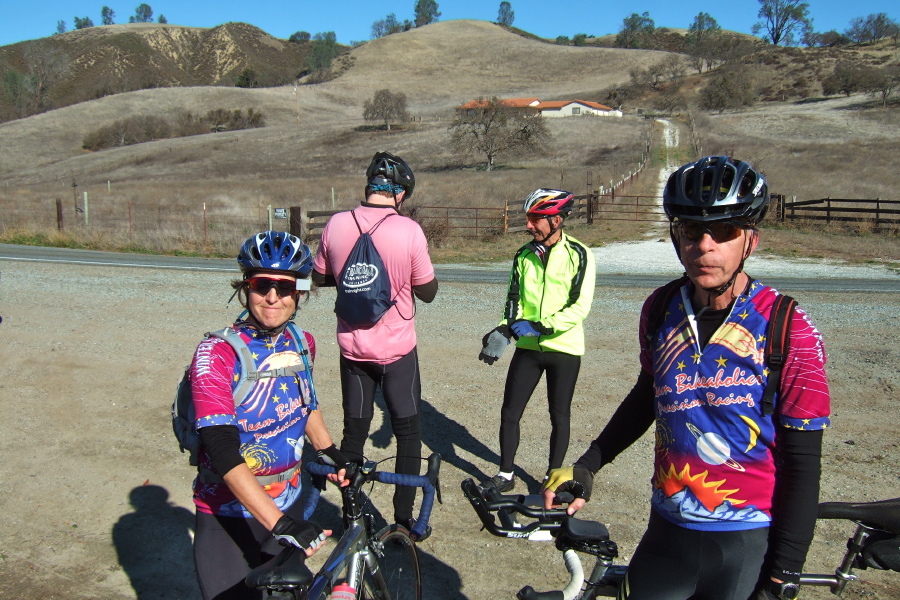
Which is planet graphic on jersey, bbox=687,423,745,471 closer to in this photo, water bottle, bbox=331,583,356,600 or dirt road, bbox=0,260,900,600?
water bottle, bbox=331,583,356,600

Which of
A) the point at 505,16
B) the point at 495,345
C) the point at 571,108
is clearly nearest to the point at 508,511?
the point at 495,345

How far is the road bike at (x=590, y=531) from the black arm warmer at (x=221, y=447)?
74cm

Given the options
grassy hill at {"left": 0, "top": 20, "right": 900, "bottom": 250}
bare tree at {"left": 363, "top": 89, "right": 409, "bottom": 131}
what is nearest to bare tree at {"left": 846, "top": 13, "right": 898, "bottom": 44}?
grassy hill at {"left": 0, "top": 20, "right": 900, "bottom": 250}

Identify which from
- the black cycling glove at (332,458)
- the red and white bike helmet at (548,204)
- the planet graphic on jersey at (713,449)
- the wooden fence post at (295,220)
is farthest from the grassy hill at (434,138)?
the planet graphic on jersey at (713,449)

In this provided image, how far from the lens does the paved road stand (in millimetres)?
12758

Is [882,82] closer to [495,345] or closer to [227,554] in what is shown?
[495,345]

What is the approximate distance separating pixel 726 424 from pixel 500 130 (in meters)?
48.5

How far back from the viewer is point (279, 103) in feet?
289

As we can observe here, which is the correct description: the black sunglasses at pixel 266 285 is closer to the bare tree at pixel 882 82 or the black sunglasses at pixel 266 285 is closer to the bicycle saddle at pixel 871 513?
the bicycle saddle at pixel 871 513

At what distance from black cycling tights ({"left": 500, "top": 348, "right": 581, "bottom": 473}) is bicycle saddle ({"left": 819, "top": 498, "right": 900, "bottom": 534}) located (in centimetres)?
241

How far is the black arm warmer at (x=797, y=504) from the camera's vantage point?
170cm

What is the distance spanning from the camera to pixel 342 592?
224 centimetres

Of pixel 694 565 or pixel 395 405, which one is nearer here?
pixel 694 565

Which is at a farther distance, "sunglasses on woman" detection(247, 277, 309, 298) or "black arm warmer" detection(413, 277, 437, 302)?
"black arm warmer" detection(413, 277, 437, 302)
